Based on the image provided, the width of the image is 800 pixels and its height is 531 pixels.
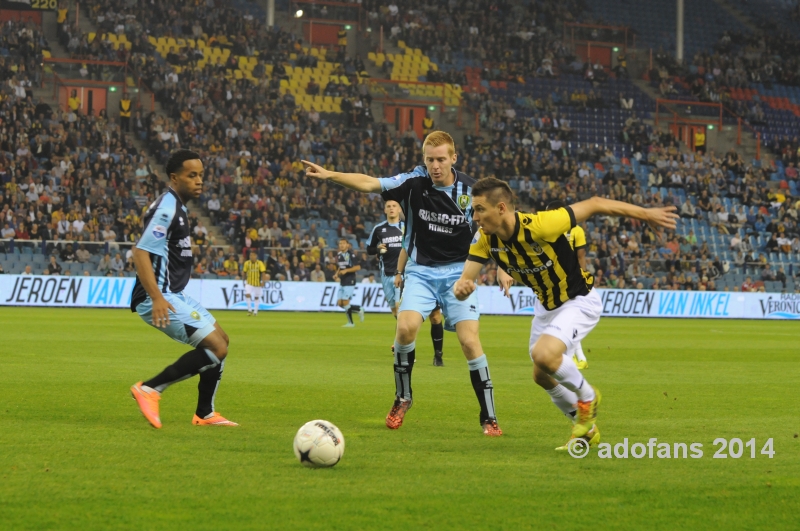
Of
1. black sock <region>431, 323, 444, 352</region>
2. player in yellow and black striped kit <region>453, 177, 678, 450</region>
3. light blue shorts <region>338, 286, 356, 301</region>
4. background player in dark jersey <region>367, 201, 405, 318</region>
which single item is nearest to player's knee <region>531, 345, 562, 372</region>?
player in yellow and black striped kit <region>453, 177, 678, 450</region>

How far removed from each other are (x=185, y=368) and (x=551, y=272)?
2.81m

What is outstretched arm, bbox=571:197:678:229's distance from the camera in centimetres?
668

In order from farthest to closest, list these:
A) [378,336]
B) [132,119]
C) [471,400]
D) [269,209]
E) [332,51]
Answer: [332,51] < [132,119] < [269,209] < [378,336] < [471,400]

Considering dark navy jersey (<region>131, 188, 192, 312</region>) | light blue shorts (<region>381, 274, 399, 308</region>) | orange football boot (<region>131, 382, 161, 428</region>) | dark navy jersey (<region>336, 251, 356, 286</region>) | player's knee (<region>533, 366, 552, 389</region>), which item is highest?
dark navy jersey (<region>131, 188, 192, 312</region>)

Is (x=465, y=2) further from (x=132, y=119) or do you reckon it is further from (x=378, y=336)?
(x=378, y=336)

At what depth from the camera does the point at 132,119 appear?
3831cm

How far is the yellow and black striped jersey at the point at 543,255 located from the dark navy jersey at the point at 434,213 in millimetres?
953

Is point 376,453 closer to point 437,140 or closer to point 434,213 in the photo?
point 434,213

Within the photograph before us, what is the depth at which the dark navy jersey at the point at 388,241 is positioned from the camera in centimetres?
1645

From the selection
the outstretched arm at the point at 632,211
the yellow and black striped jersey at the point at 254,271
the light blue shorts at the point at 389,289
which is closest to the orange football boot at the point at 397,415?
the outstretched arm at the point at 632,211

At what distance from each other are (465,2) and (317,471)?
45.6m

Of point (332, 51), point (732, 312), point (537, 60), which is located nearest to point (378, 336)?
point (732, 312)

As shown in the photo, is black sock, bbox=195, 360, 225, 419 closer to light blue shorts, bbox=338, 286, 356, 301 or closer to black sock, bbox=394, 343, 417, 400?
black sock, bbox=394, 343, 417, 400

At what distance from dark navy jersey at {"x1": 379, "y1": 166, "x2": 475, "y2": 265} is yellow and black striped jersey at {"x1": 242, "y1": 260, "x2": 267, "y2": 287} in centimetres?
2213
